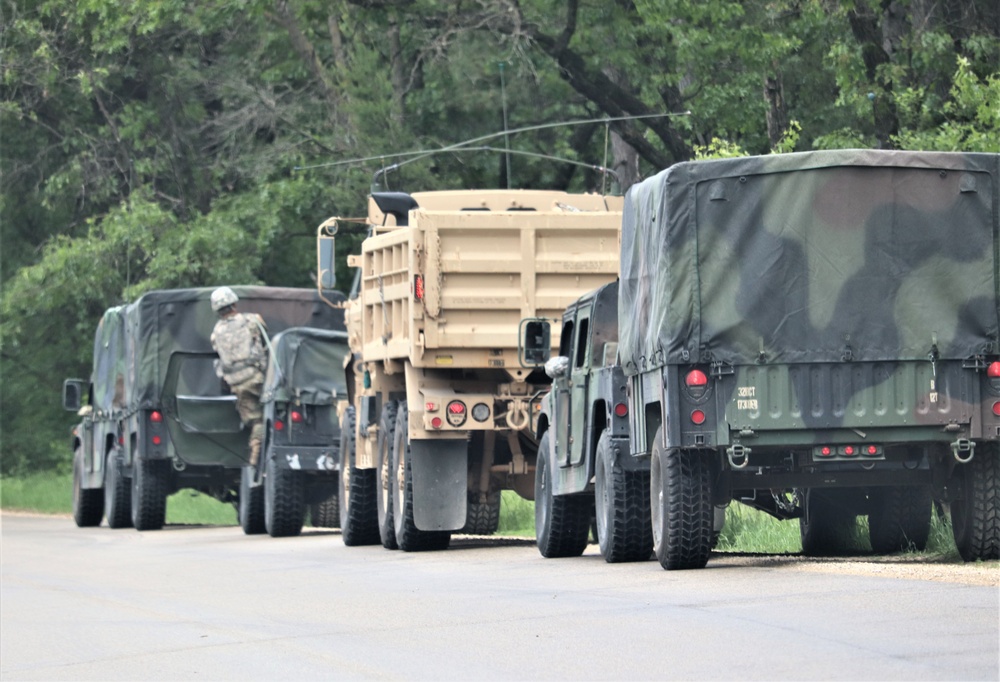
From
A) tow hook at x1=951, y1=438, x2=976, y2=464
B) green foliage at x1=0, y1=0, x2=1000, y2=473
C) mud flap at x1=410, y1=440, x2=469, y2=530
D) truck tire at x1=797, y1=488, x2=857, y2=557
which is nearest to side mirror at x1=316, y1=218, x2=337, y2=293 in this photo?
mud flap at x1=410, y1=440, x2=469, y2=530

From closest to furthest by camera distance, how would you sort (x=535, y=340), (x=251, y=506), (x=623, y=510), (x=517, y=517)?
(x=623, y=510) < (x=535, y=340) < (x=517, y=517) < (x=251, y=506)

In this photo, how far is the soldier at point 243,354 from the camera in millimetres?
26922

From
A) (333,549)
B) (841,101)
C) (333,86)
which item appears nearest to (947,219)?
(333,549)

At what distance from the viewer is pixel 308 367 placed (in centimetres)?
2561

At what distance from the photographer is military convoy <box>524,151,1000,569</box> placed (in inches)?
575

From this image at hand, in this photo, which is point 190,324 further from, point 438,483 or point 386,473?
point 438,483

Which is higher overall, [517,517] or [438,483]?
[438,483]

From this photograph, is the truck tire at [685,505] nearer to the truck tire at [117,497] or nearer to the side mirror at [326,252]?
the side mirror at [326,252]

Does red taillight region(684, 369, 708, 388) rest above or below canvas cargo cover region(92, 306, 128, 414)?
below

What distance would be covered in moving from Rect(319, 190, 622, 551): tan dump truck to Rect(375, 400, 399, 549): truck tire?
2cm

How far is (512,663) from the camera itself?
408 inches

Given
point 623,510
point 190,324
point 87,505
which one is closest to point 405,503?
point 623,510

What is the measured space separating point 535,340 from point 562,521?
1.52 meters

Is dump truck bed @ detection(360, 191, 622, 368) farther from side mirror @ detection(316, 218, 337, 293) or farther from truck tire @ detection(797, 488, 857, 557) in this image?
truck tire @ detection(797, 488, 857, 557)
